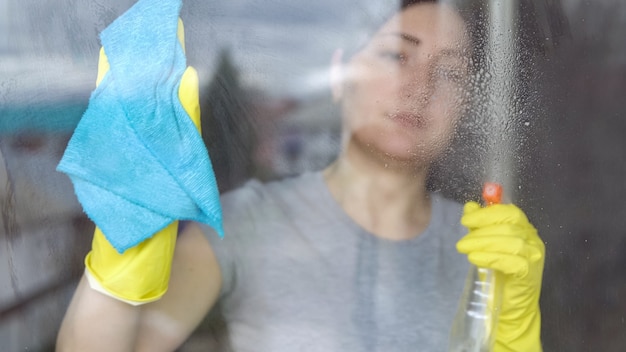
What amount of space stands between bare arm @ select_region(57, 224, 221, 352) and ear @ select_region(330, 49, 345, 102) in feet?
1.17

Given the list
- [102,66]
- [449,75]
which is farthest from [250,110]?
[449,75]

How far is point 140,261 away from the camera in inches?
A: 42.6

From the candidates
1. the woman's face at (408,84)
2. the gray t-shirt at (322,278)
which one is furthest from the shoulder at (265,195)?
the woman's face at (408,84)

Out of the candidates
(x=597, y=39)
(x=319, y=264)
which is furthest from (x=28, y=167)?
(x=597, y=39)

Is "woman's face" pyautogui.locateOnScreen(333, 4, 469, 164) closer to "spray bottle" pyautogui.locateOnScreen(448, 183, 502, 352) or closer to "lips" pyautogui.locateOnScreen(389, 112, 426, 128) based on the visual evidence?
"lips" pyautogui.locateOnScreen(389, 112, 426, 128)

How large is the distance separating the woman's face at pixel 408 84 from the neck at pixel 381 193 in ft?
0.10

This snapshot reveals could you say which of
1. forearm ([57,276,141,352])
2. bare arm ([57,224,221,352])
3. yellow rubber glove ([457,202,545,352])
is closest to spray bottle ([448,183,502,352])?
yellow rubber glove ([457,202,545,352])

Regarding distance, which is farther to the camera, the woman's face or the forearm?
the woman's face

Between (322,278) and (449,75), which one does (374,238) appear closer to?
(322,278)

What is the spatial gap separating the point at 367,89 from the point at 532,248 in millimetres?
→ 436

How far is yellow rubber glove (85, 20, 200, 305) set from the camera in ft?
3.56

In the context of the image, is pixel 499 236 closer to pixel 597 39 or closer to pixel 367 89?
pixel 367 89

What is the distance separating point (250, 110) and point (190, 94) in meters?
0.12

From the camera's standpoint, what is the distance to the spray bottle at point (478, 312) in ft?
4.15
